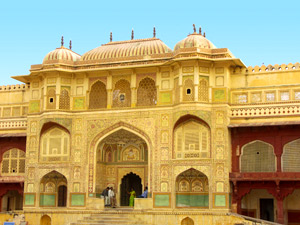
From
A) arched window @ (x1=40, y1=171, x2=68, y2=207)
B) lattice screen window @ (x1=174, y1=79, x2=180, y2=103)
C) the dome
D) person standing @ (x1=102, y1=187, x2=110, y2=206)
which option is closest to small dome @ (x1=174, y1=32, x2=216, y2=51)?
the dome

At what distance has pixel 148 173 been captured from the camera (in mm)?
20719

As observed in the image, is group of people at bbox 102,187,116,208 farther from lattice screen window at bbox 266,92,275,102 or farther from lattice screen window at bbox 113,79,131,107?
lattice screen window at bbox 266,92,275,102

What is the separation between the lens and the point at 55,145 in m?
22.0

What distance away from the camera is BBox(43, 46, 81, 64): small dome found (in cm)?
2230

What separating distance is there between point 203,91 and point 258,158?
326cm

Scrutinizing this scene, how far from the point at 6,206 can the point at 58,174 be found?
3497mm

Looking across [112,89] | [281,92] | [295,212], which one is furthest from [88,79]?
[295,212]

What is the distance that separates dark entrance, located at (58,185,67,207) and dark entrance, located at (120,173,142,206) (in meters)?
2.40

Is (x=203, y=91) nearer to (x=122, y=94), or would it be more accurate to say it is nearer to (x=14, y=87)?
(x=122, y=94)

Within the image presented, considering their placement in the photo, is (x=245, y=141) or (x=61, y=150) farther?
(x=61, y=150)

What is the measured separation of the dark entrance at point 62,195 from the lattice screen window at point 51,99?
3.48m

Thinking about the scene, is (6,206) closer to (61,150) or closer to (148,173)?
(61,150)

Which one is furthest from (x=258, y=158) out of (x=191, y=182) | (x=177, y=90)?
(x=177, y=90)

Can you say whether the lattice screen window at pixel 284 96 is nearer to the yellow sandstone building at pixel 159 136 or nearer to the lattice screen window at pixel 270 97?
the yellow sandstone building at pixel 159 136
